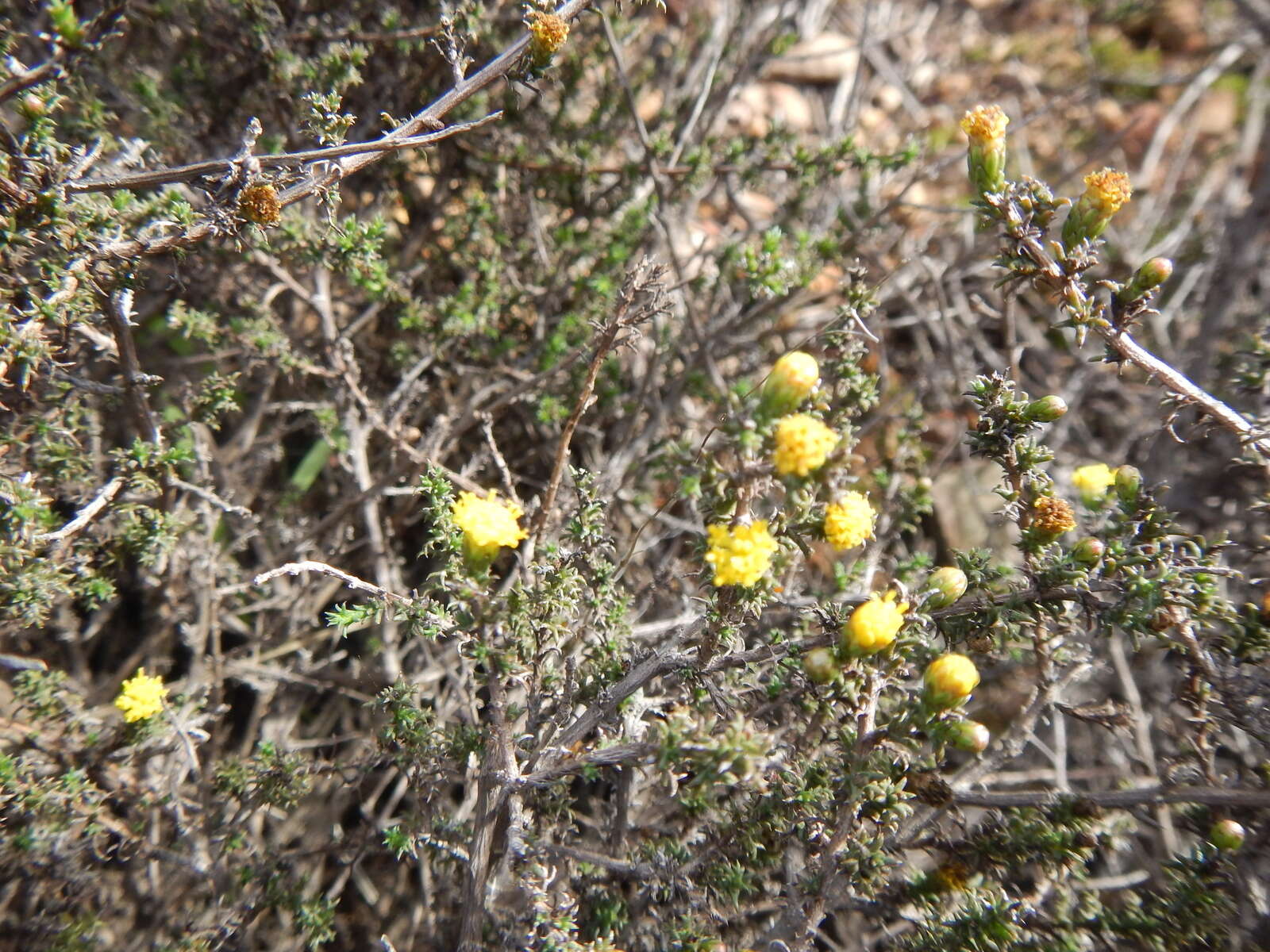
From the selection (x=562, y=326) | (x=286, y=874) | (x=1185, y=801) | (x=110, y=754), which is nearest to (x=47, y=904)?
(x=110, y=754)

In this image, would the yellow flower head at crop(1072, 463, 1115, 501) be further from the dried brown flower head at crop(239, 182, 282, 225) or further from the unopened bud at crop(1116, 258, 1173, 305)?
the dried brown flower head at crop(239, 182, 282, 225)

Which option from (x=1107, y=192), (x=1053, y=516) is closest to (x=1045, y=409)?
(x=1053, y=516)

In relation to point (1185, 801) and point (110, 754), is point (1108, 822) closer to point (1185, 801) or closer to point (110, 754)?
point (1185, 801)

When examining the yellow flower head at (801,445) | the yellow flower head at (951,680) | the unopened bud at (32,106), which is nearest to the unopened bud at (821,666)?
the yellow flower head at (951,680)

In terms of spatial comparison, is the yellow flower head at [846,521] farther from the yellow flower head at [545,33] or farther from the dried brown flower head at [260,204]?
the dried brown flower head at [260,204]

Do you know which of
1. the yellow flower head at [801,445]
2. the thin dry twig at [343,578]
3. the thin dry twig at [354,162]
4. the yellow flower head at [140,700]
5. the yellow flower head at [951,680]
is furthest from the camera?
the yellow flower head at [140,700]
